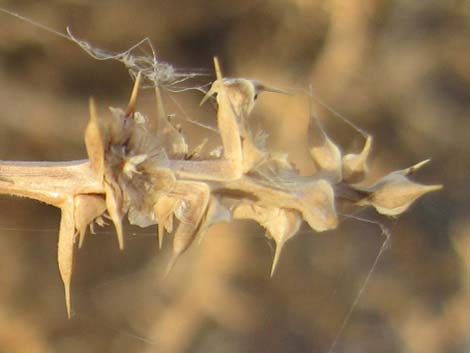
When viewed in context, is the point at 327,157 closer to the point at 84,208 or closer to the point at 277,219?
the point at 277,219

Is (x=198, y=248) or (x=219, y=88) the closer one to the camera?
(x=219, y=88)

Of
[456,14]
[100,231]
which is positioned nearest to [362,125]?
[456,14]

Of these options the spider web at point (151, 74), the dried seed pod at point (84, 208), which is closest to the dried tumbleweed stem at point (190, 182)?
the dried seed pod at point (84, 208)

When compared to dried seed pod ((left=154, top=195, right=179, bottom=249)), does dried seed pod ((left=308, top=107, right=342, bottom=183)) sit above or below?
above

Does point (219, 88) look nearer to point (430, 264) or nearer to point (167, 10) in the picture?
point (167, 10)

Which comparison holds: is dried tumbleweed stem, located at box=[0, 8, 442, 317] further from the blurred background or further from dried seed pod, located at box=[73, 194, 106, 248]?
the blurred background

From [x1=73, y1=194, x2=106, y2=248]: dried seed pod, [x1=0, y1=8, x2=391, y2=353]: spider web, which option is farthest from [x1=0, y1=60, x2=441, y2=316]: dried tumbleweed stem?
[x1=0, y1=8, x2=391, y2=353]: spider web

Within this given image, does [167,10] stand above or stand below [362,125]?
above

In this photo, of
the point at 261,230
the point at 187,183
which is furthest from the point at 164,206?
the point at 261,230
